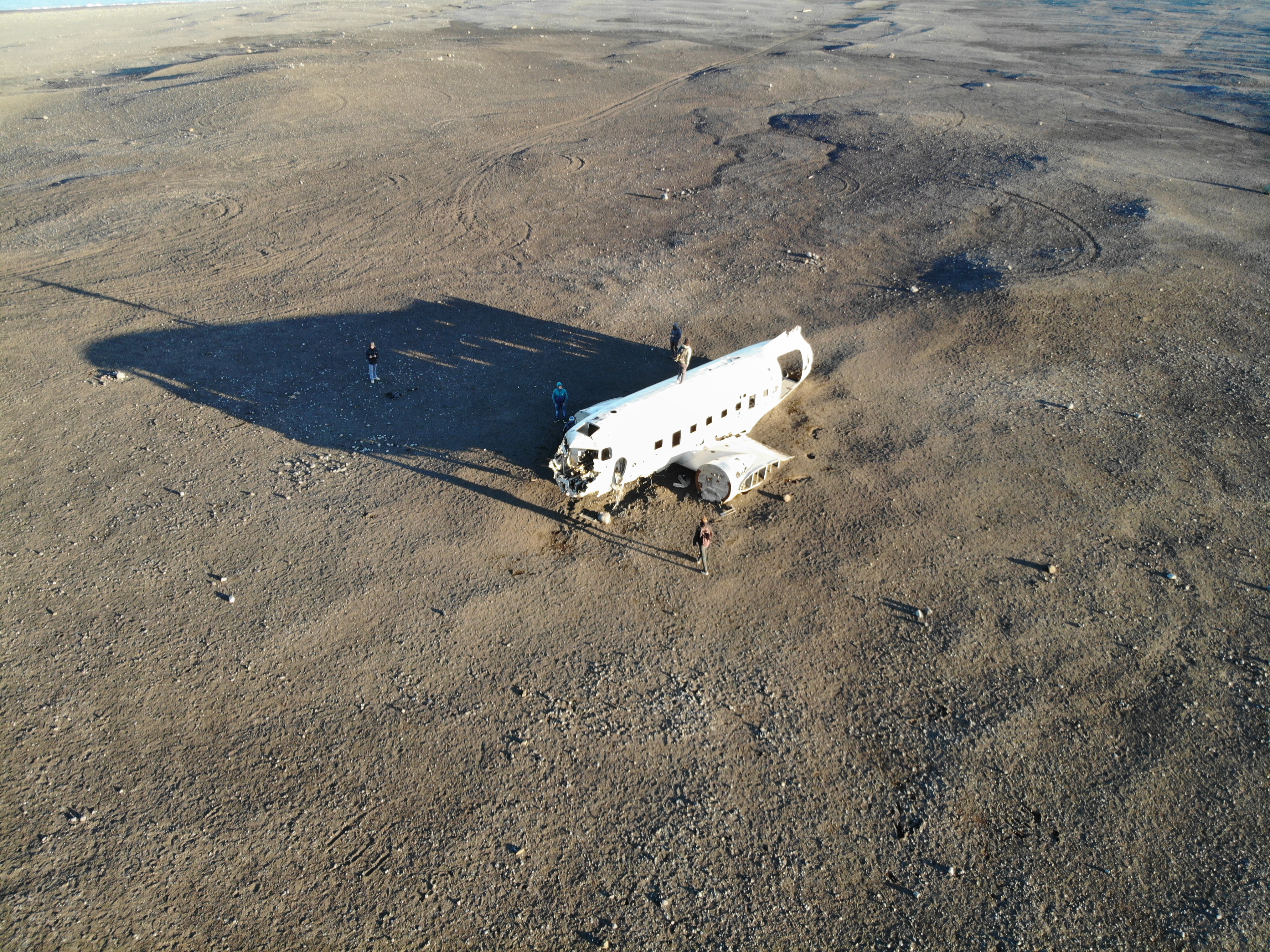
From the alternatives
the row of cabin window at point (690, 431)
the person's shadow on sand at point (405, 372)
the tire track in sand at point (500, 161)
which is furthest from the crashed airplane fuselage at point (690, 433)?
the tire track in sand at point (500, 161)

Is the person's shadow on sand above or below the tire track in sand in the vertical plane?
below

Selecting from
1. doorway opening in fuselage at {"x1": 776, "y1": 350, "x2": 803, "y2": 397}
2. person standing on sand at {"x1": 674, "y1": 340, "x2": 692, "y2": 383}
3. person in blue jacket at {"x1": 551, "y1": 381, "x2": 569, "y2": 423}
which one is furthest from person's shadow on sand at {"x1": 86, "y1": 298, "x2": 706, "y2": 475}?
doorway opening in fuselage at {"x1": 776, "y1": 350, "x2": 803, "y2": 397}

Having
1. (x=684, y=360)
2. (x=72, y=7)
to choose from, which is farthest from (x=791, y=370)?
(x=72, y=7)

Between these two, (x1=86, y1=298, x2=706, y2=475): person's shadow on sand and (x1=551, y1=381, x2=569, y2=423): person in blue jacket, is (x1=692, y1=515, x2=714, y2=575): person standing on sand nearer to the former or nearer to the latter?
(x1=86, y1=298, x2=706, y2=475): person's shadow on sand

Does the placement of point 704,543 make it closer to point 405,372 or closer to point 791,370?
point 791,370

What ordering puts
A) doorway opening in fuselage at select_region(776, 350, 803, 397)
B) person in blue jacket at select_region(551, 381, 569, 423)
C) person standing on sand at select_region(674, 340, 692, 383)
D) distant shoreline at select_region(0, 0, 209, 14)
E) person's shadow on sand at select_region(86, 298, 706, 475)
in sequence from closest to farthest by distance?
person standing on sand at select_region(674, 340, 692, 383) → person in blue jacket at select_region(551, 381, 569, 423) → person's shadow on sand at select_region(86, 298, 706, 475) → doorway opening in fuselage at select_region(776, 350, 803, 397) → distant shoreline at select_region(0, 0, 209, 14)
